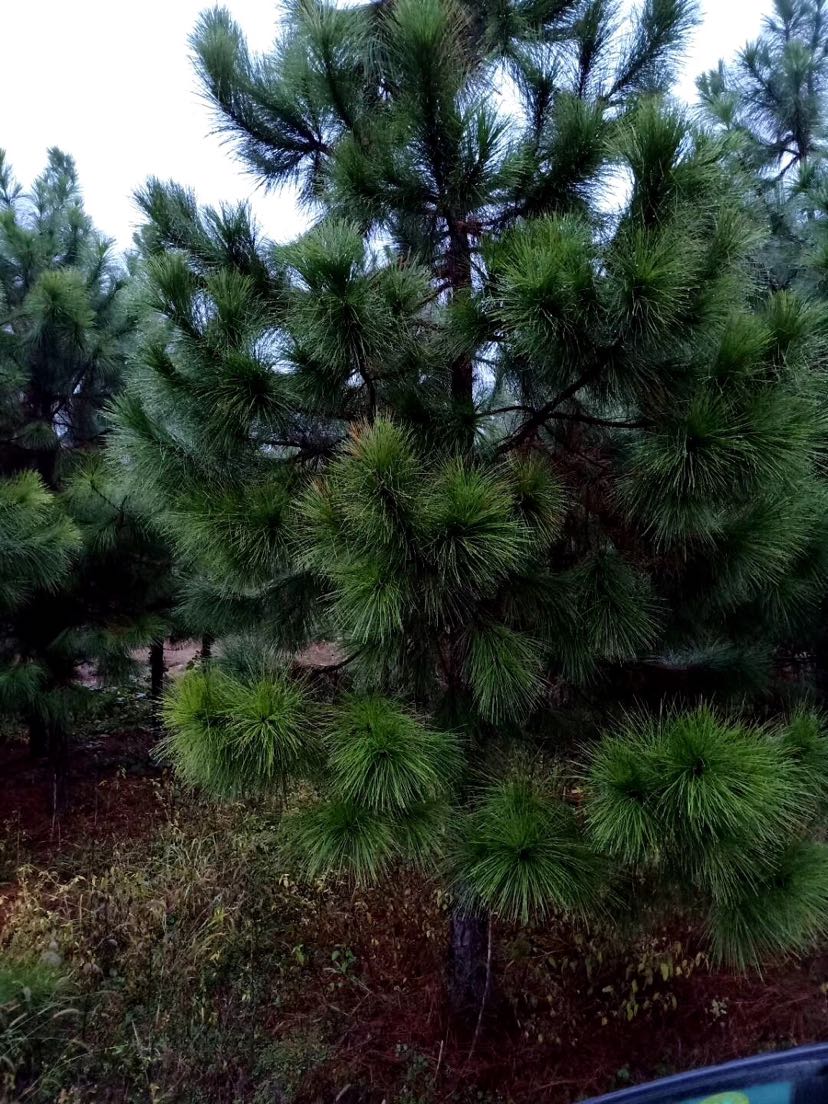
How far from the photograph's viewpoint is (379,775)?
154 cm

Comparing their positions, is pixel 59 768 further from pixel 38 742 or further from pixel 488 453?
pixel 488 453

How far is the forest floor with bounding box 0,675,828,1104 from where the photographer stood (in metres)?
2.27

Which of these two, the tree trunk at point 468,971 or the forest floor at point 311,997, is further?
the tree trunk at point 468,971

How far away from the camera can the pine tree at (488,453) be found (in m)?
1.54

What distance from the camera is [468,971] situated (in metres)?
2.46

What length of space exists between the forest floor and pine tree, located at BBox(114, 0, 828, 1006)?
2.35 feet

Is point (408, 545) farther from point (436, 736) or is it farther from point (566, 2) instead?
point (566, 2)

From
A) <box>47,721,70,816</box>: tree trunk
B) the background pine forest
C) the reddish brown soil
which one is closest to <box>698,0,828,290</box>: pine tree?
the background pine forest

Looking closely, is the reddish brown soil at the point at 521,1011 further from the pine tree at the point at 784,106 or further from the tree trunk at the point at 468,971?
the pine tree at the point at 784,106

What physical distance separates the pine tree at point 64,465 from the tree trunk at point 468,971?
8.21ft

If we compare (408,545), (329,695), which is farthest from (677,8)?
(329,695)

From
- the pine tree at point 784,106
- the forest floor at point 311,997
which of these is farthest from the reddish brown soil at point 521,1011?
the pine tree at point 784,106

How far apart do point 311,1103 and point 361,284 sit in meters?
2.46

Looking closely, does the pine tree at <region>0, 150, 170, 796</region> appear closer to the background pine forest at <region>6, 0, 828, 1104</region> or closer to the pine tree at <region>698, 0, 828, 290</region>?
the background pine forest at <region>6, 0, 828, 1104</region>
